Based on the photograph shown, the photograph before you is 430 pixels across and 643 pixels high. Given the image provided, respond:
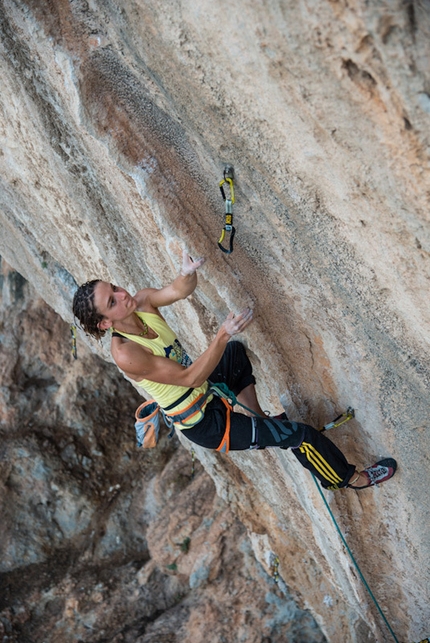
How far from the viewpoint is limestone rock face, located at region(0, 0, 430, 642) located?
6.33ft

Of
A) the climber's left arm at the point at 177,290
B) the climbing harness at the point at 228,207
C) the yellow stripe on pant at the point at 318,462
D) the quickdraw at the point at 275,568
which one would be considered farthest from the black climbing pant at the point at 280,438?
the quickdraw at the point at 275,568

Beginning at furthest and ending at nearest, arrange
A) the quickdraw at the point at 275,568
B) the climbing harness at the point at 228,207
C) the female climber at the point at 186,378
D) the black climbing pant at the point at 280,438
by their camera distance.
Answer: the quickdraw at the point at 275,568 → the black climbing pant at the point at 280,438 → the female climber at the point at 186,378 → the climbing harness at the point at 228,207

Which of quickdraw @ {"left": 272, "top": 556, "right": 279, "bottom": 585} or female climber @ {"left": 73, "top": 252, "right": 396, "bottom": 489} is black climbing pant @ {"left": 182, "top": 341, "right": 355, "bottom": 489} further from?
quickdraw @ {"left": 272, "top": 556, "right": 279, "bottom": 585}

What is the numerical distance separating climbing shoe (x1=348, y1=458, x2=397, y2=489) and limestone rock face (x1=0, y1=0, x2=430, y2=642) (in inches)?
3.1

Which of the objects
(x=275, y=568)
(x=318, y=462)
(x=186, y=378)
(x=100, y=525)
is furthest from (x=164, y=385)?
(x=100, y=525)

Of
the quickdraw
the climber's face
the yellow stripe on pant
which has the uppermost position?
the climber's face

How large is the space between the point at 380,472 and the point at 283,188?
5.66 ft

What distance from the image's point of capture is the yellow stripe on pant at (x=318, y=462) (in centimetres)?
319

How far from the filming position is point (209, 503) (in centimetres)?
713

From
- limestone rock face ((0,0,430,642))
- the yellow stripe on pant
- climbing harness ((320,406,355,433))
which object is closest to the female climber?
the yellow stripe on pant

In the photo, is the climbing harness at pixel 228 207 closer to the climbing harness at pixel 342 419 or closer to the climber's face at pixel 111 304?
the climber's face at pixel 111 304

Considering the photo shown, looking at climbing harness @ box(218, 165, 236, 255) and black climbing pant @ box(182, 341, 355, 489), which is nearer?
climbing harness @ box(218, 165, 236, 255)

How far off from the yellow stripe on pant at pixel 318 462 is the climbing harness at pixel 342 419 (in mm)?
217

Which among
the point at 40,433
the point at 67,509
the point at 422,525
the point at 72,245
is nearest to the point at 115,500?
the point at 67,509
